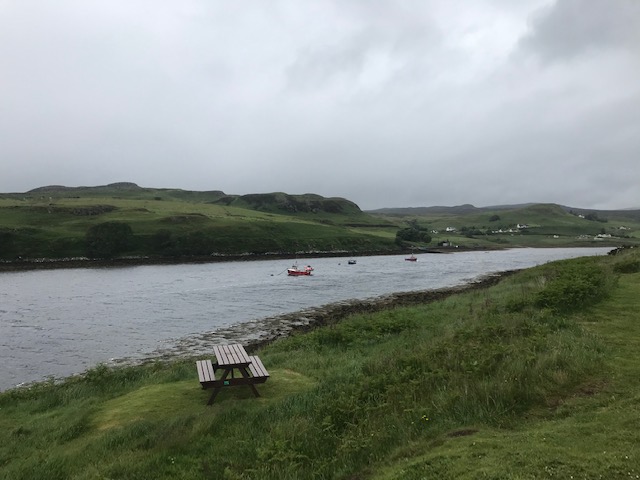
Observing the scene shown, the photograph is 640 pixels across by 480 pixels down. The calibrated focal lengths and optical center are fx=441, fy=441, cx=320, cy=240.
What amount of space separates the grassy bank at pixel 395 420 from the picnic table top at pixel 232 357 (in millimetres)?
1054

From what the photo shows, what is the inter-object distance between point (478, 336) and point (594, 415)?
275 inches

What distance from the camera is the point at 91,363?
93.9 ft

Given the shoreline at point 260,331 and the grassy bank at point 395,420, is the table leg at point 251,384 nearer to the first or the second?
the grassy bank at point 395,420

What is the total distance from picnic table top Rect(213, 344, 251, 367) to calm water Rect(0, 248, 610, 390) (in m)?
16.5

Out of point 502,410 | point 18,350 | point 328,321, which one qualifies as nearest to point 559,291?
point 502,410

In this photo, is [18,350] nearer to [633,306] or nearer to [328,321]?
[328,321]

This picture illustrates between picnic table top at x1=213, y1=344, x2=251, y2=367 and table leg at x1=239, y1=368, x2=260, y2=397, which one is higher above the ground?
picnic table top at x1=213, y1=344, x2=251, y2=367

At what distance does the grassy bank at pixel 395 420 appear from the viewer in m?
7.18

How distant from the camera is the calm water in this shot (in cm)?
3109

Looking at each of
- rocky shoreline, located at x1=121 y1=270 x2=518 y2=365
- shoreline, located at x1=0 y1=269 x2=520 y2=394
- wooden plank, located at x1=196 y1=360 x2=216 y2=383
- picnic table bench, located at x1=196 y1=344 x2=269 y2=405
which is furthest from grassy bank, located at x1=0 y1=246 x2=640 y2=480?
rocky shoreline, located at x1=121 y1=270 x2=518 y2=365

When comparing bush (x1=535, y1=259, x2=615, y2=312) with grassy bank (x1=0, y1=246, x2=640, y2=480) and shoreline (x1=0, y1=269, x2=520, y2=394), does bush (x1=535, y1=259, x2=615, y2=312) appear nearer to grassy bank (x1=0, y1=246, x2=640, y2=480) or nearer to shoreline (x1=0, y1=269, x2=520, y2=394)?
grassy bank (x1=0, y1=246, x2=640, y2=480)

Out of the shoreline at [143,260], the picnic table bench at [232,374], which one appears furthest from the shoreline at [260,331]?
the shoreline at [143,260]

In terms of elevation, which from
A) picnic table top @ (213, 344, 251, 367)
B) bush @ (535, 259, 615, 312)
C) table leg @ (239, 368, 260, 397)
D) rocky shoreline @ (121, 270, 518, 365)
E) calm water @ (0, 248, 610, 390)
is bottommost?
calm water @ (0, 248, 610, 390)

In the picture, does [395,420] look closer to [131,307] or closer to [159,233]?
[131,307]
